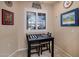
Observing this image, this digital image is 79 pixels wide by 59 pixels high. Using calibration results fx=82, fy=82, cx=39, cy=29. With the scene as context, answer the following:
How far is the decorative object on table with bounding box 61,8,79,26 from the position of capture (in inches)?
55.4

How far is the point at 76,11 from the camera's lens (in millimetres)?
1408

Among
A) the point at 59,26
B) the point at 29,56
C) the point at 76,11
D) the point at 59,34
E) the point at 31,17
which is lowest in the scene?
the point at 29,56

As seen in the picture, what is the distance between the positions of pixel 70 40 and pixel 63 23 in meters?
0.33

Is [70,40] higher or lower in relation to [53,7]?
lower

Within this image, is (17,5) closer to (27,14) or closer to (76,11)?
(27,14)

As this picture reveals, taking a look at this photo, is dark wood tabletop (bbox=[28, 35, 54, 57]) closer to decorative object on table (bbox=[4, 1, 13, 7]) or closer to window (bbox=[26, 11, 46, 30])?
window (bbox=[26, 11, 46, 30])

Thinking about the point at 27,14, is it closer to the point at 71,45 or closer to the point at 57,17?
the point at 57,17

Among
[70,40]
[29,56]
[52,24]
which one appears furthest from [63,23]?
[29,56]

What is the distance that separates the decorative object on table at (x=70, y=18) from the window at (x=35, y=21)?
353 mm

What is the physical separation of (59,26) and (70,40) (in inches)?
12.6

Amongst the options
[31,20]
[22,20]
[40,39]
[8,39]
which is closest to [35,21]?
[31,20]

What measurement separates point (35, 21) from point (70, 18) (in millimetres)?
620

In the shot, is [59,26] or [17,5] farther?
[59,26]

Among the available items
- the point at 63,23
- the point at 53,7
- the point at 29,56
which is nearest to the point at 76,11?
the point at 63,23
